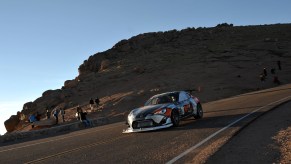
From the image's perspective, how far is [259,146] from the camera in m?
8.66

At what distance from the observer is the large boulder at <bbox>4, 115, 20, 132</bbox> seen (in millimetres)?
57037

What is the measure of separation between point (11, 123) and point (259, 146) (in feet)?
178

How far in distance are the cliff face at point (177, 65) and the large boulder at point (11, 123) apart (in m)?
2.79

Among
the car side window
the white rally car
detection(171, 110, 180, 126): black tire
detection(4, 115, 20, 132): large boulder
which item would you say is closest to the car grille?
the white rally car

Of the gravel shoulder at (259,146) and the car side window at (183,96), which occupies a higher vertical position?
the car side window at (183,96)

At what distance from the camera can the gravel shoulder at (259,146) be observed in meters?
7.36

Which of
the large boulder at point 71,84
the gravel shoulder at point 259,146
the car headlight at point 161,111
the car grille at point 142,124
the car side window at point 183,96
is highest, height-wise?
the large boulder at point 71,84

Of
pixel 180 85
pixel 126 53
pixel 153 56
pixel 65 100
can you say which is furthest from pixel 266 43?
pixel 65 100

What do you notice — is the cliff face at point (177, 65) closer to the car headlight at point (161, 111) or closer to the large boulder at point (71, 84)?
the large boulder at point (71, 84)

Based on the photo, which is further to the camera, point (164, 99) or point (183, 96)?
point (183, 96)

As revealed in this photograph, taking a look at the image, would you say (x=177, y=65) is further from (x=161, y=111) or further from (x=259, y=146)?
(x=259, y=146)

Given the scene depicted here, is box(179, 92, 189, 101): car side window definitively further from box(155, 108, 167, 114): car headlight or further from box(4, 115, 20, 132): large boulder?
box(4, 115, 20, 132): large boulder

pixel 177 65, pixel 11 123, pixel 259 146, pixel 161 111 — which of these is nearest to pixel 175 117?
pixel 161 111

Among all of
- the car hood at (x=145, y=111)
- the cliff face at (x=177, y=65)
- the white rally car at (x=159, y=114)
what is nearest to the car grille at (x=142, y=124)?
the white rally car at (x=159, y=114)
